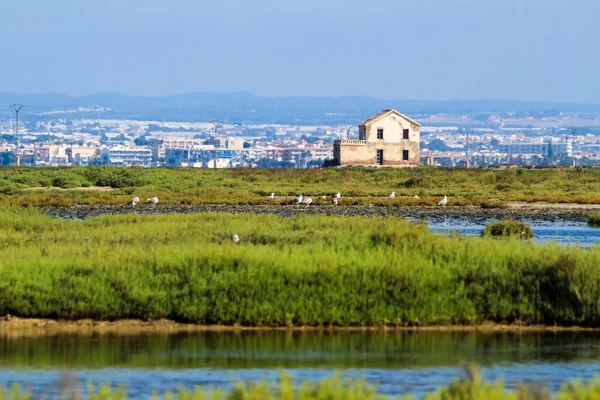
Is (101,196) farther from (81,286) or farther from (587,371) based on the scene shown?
(587,371)

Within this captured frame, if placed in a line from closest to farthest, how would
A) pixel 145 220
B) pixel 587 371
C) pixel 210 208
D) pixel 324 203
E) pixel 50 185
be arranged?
pixel 587 371
pixel 145 220
pixel 210 208
pixel 324 203
pixel 50 185

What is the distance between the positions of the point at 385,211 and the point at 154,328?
82.5 ft

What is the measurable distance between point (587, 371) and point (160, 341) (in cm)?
665

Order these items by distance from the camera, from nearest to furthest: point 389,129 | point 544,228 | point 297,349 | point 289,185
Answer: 1. point 297,349
2. point 544,228
3. point 289,185
4. point 389,129

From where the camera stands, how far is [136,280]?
64.1 ft

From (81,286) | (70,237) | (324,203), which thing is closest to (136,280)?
(81,286)

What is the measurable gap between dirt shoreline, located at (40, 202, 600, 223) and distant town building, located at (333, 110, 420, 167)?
41.0 metres

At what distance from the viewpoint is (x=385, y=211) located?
43.8 meters

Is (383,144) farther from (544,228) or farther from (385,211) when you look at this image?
(544,228)

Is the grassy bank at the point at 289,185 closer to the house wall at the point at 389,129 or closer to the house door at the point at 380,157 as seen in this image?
the house wall at the point at 389,129

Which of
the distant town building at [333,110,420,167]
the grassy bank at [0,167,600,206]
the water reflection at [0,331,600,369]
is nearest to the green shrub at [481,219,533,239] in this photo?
the water reflection at [0,331,600,369]

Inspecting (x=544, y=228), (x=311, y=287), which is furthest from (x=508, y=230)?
(x=311, y=287)

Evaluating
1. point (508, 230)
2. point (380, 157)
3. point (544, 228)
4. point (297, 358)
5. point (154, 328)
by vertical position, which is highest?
point (380, 157)

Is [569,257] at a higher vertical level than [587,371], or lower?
higher
